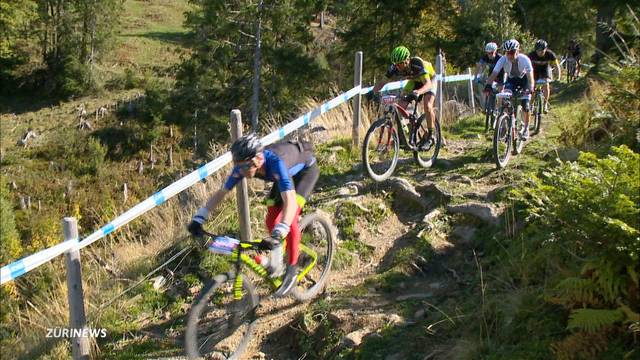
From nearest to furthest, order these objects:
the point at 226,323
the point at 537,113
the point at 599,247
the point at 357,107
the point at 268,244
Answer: the point at 599,247
the point at 268,244
the point at 226,323
the point at 357,107
the point at 537,113

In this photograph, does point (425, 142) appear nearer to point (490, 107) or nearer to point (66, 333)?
point (490, 107)

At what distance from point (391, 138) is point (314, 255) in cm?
296

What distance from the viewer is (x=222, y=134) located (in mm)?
36219

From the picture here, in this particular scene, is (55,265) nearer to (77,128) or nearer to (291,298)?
(291,298)

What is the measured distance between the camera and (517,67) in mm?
9258

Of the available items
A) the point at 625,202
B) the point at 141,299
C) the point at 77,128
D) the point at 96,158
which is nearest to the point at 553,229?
the point at 625,202

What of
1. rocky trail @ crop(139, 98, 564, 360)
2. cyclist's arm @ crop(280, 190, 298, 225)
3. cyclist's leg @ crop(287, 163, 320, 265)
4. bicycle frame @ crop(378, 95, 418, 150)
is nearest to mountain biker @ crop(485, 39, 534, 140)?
rocky trail @ crop(139, 98, 564, 360)

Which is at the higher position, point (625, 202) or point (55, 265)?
point (625, 202)

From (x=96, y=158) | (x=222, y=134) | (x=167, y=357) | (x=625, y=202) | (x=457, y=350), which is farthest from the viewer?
(x=96, y=158)

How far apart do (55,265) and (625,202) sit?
305 inches

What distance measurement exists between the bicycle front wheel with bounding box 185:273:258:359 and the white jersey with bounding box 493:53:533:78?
6.29 m

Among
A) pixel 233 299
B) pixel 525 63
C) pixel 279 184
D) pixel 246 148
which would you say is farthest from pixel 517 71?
pixel 233 299

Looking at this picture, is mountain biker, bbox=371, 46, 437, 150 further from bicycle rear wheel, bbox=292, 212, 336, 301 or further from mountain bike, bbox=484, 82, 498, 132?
bicycle rear wheel, bbox=292, 212, 336, 301

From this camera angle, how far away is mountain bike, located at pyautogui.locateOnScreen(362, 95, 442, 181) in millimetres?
7977
